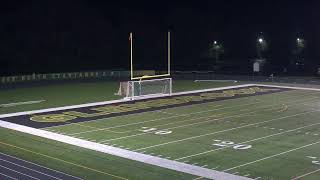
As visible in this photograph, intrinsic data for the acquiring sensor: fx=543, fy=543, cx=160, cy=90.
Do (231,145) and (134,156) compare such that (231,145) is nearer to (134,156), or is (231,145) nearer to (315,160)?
(315,160)

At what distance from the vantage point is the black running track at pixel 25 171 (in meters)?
14.4

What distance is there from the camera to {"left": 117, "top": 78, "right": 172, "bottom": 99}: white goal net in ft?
102

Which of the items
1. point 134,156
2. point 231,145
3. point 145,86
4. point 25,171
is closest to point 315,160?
point 231,145

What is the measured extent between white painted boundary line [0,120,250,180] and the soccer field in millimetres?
366

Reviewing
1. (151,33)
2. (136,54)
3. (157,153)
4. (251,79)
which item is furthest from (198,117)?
(151,33)

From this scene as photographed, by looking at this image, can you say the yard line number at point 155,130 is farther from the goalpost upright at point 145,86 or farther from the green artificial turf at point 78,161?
the goalpost upright at point 145,86

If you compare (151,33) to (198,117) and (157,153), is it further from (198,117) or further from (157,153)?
(157,153)

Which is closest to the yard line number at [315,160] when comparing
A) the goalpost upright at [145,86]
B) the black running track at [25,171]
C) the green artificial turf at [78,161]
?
the green artificial turf at [78,161]

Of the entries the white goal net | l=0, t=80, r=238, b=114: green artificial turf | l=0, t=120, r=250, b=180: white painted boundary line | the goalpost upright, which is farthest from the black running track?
the white goal net

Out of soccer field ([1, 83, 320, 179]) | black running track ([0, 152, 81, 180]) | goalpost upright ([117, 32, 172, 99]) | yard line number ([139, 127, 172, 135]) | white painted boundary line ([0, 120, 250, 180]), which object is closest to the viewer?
black running track ([0, 152, 81, 180])

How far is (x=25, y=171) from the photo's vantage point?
15.1 metres

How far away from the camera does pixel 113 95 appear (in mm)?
33344

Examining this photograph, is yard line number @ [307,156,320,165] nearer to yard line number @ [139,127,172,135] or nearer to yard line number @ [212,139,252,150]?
yard line number @ [212,139,252,150]

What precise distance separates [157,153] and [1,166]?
4898 mm
